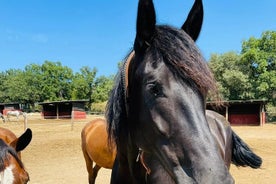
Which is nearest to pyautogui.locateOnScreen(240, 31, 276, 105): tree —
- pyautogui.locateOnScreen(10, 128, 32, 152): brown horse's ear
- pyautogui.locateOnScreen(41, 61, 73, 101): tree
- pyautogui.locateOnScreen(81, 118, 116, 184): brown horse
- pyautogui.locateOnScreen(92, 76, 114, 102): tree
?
pyautogui.locateOnScreen(92, 76, 114, 102): tree

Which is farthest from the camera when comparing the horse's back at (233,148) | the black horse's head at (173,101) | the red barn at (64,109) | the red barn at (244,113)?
the red barn at (64,109)

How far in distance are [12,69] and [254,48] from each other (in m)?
64.1

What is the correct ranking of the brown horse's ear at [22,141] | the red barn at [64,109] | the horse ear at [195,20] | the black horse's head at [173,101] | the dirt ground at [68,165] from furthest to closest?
the red barn at [64,109] < the dirt ground at [68,165] < the brown horse's ear at [22,141] < the horse ear at [195,20] < the black horse's head at [173,101]

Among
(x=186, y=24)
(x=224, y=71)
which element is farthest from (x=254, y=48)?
(x=186, y=24)

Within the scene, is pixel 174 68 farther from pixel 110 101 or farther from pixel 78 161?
pixel 78 161

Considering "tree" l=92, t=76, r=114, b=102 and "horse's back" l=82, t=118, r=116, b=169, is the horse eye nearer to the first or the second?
"horse's back" l=82, t=118, r=116, b=169

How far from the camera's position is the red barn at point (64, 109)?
37750 mm

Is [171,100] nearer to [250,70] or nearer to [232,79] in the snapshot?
[232,79]

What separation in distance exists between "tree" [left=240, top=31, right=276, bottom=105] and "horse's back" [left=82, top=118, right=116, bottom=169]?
3452 cm

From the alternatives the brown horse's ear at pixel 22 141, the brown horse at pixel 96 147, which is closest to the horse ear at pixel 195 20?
the brown horse's ear at pixel 22 141

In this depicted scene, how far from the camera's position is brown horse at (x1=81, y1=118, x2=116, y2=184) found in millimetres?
5570

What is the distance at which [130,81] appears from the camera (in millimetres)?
1659

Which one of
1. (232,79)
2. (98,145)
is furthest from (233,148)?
(232,79)

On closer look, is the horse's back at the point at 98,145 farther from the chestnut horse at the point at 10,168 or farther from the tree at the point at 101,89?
the tree at the point at 101,89
